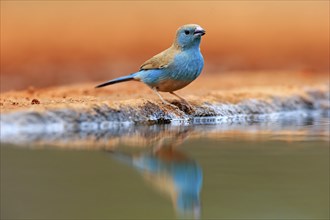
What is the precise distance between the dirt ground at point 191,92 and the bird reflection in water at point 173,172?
1.25 m

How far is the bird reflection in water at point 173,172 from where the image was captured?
148 inches

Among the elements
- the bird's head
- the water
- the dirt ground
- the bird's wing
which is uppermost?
the bird's head

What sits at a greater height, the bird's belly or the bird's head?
the bird's head

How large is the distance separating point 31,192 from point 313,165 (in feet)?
5.90

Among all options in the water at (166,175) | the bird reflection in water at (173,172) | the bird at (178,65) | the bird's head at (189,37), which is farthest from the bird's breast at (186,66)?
the bird reflection in water at (173,172)

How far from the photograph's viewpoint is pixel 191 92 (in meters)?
8.51

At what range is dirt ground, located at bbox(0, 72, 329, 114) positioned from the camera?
6.54 meters

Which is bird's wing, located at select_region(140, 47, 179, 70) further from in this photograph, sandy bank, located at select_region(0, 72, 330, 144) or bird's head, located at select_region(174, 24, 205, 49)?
sandy bank, located at select_region(0, 72, 330, 144)

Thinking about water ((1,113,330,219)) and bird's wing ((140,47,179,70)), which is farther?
bird's wing ((140,47,179,70))

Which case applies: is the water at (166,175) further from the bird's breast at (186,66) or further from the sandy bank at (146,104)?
the bird's breast at (186,66)

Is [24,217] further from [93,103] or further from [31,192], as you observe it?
[93,103]

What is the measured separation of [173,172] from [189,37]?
8.78 ft

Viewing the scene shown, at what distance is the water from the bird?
2.44ft

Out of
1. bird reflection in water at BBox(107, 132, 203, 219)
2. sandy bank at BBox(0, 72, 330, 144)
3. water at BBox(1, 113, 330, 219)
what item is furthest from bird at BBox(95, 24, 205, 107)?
bird reflection in water at BBox(107, 132, 203, 219)
